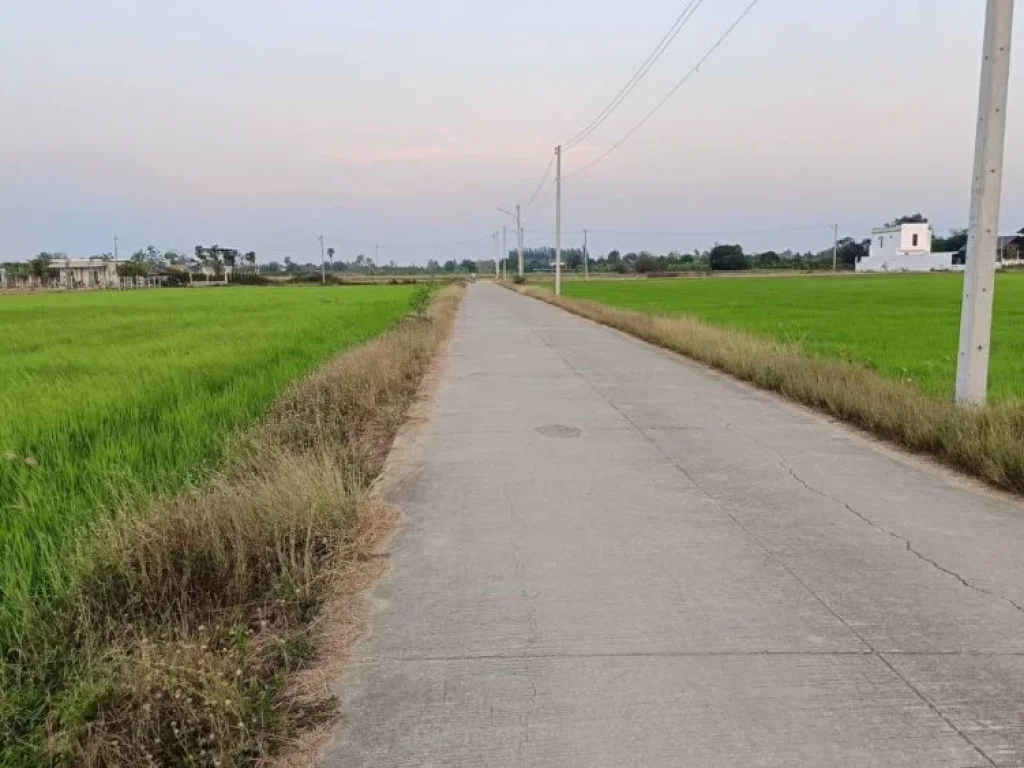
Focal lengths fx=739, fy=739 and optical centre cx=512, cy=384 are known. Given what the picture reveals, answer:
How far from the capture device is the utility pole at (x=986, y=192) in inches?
280

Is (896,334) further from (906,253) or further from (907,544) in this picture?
(906,253)

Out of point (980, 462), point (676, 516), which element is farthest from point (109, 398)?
point (980, 462)

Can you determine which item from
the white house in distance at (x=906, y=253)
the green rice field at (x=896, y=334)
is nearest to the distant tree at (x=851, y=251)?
the white house in distance at (x=906, y=253)

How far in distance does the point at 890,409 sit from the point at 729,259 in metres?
149

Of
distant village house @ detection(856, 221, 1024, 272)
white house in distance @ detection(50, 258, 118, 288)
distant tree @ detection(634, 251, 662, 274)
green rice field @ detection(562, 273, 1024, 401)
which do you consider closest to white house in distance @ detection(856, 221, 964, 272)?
distant village house @ detection(856, 221, 1024, 272)

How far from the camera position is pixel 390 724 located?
2744 millimetres

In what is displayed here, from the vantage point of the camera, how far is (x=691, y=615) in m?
3.61

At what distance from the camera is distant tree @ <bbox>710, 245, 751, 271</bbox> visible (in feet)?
489

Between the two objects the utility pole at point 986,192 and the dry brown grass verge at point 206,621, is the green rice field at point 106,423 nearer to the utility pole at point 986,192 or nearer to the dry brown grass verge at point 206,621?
the dry brown grass verge at point 206,621

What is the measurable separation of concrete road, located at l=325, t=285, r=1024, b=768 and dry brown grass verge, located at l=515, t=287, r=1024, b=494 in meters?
0.35

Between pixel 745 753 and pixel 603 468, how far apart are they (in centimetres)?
393

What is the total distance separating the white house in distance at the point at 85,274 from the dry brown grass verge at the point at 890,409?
11995cm

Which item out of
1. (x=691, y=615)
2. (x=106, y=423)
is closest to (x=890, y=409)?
(x=691, y=615)

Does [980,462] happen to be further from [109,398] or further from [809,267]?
[809,267]
